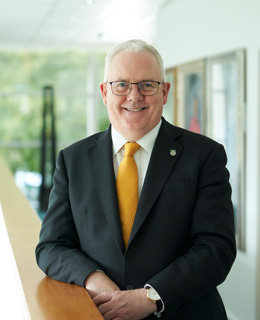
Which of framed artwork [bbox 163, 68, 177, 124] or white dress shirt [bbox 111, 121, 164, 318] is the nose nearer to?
white dress shirt [bbox 111, 121, 164, 318]

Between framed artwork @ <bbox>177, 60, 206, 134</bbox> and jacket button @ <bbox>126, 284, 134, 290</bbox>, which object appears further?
framed artwork @ <bbox>177, 60, 206, 134</bbox>

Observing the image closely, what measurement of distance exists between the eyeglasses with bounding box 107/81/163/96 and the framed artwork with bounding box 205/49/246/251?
3110 millimetres

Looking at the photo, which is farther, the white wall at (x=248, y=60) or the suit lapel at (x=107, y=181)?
the white wall at (x=248, y=60)

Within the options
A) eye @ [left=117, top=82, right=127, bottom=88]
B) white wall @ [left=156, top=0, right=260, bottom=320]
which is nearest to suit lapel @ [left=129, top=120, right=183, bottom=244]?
eye @ [left=117, top=82, right=127, bottom=88]

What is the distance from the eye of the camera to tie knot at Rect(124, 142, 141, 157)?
1907 millimetres

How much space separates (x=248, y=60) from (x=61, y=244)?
133 inches

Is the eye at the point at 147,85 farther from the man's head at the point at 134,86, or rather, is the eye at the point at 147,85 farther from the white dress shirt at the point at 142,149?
the white dress shirt at the point at 142,149

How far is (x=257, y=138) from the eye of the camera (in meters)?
4.63

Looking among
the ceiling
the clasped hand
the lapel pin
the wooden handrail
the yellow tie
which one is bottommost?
the clasped hand

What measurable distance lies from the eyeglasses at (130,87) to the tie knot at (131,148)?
0.61ft

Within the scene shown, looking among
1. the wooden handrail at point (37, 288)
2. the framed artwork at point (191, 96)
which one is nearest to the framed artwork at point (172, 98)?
the framed artwork at point (191, 96)

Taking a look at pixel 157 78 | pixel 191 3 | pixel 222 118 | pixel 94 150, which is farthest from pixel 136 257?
pixel 191 3

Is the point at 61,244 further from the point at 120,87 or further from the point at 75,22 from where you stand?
the point at 75,22

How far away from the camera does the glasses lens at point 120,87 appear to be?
6.07 feet
